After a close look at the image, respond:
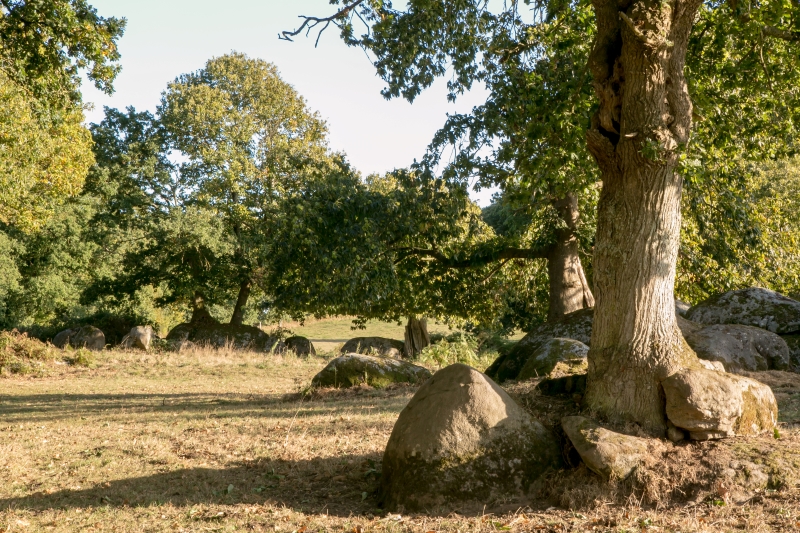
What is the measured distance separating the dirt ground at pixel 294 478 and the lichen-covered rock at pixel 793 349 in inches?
65.1

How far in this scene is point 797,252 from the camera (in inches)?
763

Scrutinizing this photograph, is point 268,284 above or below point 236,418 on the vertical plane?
above

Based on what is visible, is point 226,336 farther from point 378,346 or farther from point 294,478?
point 294,478

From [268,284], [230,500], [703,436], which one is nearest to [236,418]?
[268,284]

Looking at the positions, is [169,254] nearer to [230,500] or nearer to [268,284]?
[268,284]

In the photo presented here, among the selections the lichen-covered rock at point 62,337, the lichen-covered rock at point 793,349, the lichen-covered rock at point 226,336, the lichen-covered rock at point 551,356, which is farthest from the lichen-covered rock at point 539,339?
the lichen-covered rock at point 62,337

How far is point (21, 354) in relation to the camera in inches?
787

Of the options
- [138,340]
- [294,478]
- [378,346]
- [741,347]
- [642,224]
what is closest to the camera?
[642,224]

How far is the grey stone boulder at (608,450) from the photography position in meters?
5.93

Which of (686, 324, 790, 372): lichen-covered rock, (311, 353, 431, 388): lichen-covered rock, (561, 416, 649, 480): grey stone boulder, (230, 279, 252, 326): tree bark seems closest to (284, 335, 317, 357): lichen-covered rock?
(230, 279, 252, 326): tree bark

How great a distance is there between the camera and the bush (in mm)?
19234

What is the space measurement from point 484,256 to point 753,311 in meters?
5.76

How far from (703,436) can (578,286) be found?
9.65 m

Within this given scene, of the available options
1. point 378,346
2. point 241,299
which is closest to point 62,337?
point 241,299
